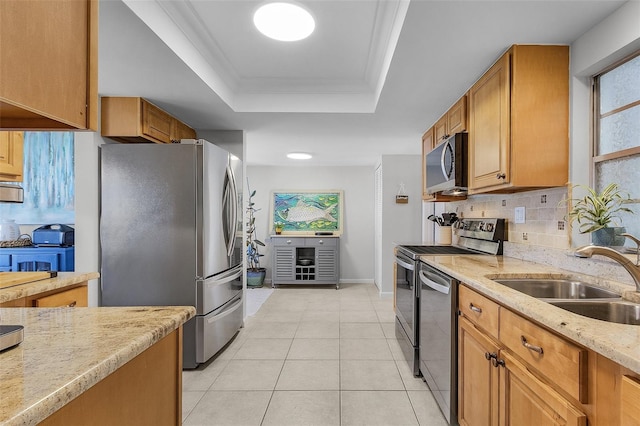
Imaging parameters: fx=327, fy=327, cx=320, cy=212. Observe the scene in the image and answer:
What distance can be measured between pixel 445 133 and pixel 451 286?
1.66 metres

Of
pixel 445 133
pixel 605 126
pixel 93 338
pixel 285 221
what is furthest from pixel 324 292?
pixel 93 338

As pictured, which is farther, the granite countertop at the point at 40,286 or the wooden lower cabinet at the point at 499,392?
the granite countertop at the point at 40,286

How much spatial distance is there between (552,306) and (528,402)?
0.35 metres

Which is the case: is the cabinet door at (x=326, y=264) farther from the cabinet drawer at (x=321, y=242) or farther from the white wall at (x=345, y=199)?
the white wall at (x=345, y=199)

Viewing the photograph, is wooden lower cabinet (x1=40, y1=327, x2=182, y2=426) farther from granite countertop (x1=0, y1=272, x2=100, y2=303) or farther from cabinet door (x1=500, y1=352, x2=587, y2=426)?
cabinet door (x1=500, y1=352, x2=587, y2=426)

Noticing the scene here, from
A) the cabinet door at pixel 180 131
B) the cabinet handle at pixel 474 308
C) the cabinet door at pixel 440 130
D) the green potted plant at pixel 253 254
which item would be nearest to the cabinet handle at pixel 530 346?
the cabinet handle at pixel 474 308

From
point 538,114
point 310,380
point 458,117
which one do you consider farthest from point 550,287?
point 310,380

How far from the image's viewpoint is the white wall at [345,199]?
6.16 meters

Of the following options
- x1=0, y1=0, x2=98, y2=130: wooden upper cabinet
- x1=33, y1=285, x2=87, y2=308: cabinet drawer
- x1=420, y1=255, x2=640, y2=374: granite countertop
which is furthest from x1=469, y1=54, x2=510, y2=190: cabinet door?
x1=33, y1=285, x2=87, y2=308: cabinet drawer

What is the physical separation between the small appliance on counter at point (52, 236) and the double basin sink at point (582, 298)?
399cm

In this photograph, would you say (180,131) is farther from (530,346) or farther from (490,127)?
(530,346)

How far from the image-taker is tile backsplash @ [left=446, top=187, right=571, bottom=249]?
6.30 ft

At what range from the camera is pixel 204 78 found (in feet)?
7.68

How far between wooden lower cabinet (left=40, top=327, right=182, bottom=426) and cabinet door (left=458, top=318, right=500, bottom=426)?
1260mm
